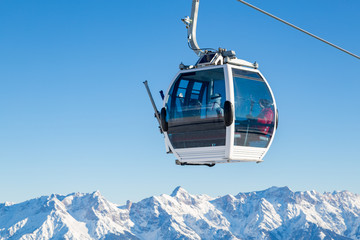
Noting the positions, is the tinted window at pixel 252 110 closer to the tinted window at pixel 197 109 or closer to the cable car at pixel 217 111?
the cable car at pixel 217 111

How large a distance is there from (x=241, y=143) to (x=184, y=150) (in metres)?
1.39

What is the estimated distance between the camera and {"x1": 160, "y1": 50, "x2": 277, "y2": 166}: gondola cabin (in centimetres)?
1282

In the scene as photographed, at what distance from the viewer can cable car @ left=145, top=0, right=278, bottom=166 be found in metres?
12.8

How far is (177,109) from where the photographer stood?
13.8 m

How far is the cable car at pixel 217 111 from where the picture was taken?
1283 centimetres

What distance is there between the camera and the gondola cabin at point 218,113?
505 inches

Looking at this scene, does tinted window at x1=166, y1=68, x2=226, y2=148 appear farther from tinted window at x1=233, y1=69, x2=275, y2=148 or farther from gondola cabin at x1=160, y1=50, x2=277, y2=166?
tinted window at x1=233, y1=69, x2=275, y2=148

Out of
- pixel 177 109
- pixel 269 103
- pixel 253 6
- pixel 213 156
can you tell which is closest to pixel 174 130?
pixel 177 109

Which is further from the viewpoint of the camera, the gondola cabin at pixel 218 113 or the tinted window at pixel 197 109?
the tinted window at pixel 197 109

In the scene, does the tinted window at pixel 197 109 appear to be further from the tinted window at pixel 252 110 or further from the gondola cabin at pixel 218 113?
the tinted window at pixel 252 110

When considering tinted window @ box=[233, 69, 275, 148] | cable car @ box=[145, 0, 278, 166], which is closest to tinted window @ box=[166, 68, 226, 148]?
cable car @ box=[145, 0, 278, 166]

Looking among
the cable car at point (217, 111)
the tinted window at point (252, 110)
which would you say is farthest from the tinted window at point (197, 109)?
the tinted window at point (252, 110)

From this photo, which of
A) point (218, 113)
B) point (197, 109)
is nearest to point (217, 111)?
point (218, 113)

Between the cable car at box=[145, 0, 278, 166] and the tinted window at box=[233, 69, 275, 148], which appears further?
the tinted window at box=[233, 69, 275, 148]
